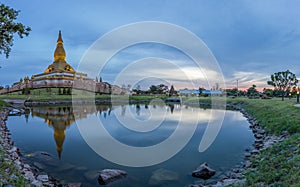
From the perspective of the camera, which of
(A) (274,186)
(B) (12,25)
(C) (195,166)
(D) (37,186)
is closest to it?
(A) (274,186)

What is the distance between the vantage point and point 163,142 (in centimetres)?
1350

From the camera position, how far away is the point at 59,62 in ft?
246

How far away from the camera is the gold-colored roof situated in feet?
236

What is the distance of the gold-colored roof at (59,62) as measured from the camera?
7200cm

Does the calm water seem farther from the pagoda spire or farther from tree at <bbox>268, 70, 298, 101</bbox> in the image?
the pagoda spire

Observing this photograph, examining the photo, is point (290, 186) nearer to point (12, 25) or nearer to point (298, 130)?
point (298, 130)

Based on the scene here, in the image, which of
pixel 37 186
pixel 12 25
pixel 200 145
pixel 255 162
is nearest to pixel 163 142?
pixel 200 145

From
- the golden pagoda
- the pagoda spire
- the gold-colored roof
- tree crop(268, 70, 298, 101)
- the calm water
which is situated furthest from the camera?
the pagoda spire

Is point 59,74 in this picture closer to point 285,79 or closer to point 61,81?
point 61,81

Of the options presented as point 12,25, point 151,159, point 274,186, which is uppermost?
point 12,25

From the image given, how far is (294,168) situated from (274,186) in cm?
93

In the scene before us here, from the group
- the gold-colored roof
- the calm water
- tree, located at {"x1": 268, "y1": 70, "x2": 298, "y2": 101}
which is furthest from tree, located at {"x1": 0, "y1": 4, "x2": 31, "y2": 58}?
the gold-colored roof

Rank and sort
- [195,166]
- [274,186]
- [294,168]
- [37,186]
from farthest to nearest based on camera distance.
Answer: [195,166] < [37,186] < [294,168] < [274,186]

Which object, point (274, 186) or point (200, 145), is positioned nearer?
point (274, 186)
